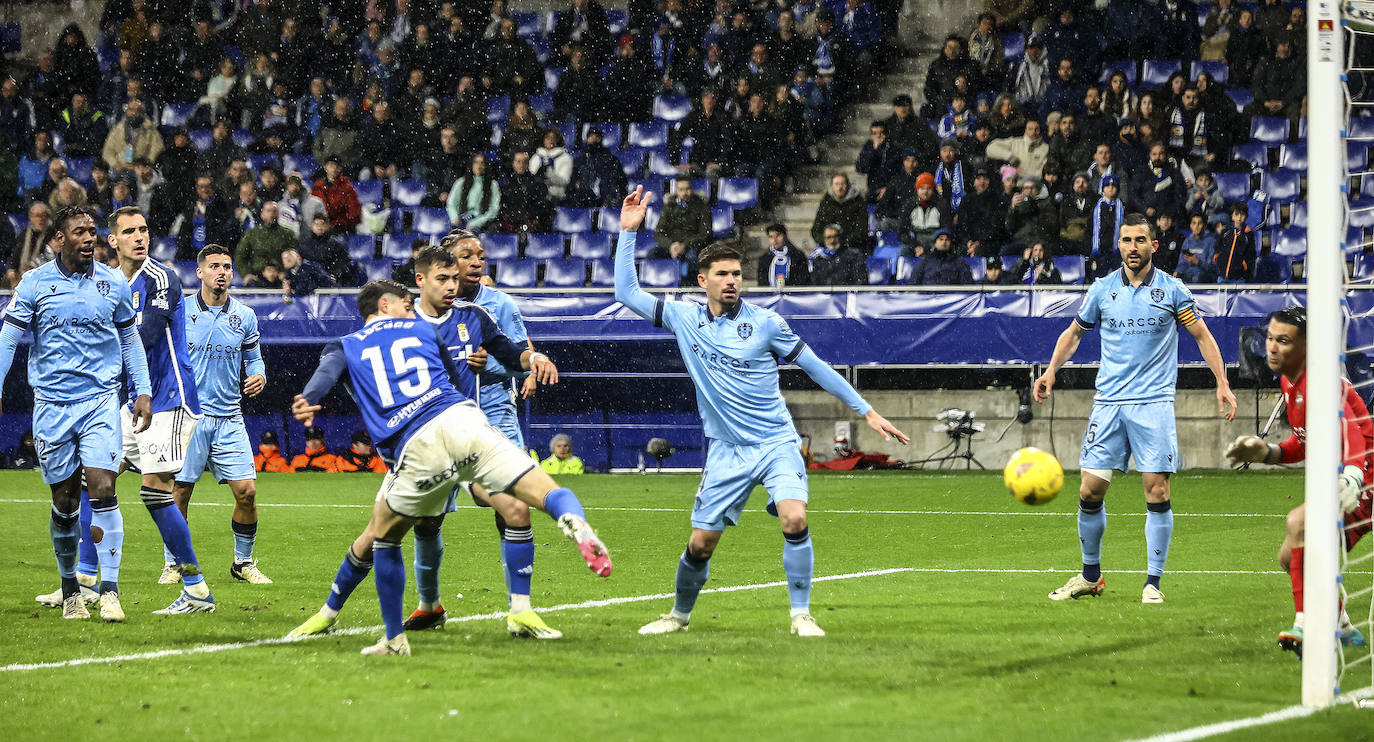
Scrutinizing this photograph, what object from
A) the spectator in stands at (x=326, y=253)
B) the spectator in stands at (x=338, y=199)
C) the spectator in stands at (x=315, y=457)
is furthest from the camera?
the spectator in stands at (x=338, y=199)

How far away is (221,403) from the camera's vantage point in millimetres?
10211

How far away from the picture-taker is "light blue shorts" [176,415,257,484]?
1009 centimetres

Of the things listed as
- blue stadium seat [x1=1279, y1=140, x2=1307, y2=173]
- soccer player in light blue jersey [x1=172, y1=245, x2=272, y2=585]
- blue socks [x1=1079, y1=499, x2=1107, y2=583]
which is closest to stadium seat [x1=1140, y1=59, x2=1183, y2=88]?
blue stadium seat [x1=1279, y1=140, x2=1307, y2=173]

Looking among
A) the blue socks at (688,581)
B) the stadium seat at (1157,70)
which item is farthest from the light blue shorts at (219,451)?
the stadium seat at (1157,70)

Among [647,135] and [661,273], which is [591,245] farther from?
[647,135]

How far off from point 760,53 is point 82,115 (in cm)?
1193

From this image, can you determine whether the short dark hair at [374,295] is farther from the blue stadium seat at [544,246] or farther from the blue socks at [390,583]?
the blue stadium seat at [544,246]

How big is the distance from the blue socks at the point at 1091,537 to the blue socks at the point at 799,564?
228 centimetres

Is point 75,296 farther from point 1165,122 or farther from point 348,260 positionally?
point 1165,122

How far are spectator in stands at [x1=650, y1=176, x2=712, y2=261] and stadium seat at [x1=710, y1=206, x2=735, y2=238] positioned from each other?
855 mm

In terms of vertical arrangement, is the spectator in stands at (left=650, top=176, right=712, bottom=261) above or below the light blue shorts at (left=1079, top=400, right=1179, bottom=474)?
above

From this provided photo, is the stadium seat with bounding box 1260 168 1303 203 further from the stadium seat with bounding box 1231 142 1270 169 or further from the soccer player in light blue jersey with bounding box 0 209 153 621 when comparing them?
the soccer player in light blue jersey with bounding box 0 209 153 621

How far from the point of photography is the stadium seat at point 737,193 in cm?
2308

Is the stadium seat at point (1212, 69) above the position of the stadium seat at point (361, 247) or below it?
above
